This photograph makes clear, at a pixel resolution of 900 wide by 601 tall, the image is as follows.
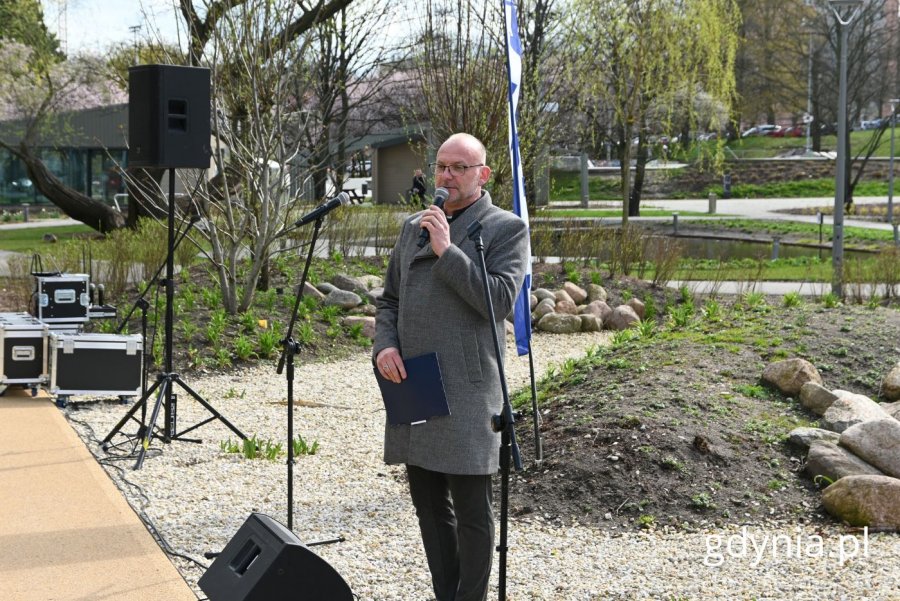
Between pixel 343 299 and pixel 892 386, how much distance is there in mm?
7306

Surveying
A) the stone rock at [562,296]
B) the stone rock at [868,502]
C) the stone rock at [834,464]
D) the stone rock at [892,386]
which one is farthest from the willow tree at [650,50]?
the stone rock at [868,502]

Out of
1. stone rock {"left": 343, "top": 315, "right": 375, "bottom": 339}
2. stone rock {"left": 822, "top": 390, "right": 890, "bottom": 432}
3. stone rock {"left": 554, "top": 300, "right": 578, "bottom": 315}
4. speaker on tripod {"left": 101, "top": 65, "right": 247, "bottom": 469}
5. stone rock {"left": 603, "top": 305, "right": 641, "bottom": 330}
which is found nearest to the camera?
stone rock {"left": 822, "top": 390, "right": 890, "bottom": 432}

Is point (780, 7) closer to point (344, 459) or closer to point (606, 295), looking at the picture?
point (606, 295)

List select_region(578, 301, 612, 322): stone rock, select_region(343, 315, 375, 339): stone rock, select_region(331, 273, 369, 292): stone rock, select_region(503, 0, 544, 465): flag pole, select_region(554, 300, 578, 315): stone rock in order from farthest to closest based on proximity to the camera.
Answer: select_region(331, 273, 369, 292): stone rock → select_region(554, 300, 578, 315): stone rock → select_region(578, 301, 612, 322): stone rock → select_region(343, 315, 375, 339): stone rock → select_region(503, 0, 544, 465): flag pole

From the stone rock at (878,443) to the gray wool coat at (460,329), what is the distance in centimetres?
288

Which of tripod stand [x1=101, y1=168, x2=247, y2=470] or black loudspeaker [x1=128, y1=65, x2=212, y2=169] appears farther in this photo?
black loudspeaker [x1=128, y1=65, x2=212, y2=169]

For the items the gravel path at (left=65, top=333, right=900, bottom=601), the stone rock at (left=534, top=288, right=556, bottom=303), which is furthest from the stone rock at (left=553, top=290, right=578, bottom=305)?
the gravel path at (left=65, top=333, right=900, bottom=601)

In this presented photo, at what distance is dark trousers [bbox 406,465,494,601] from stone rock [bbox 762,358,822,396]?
3.85 metres

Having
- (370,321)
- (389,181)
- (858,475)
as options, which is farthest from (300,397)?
(389,181)

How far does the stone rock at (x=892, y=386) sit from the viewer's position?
766cm

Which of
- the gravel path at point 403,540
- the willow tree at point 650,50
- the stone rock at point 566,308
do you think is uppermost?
the willow tree at point 650,50

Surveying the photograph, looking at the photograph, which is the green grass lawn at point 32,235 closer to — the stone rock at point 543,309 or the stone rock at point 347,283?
the stone rock at point 347,283

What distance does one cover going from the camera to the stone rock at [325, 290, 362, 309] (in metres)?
13.5

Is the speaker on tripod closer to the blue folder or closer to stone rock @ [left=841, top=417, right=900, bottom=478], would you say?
the blue folder
